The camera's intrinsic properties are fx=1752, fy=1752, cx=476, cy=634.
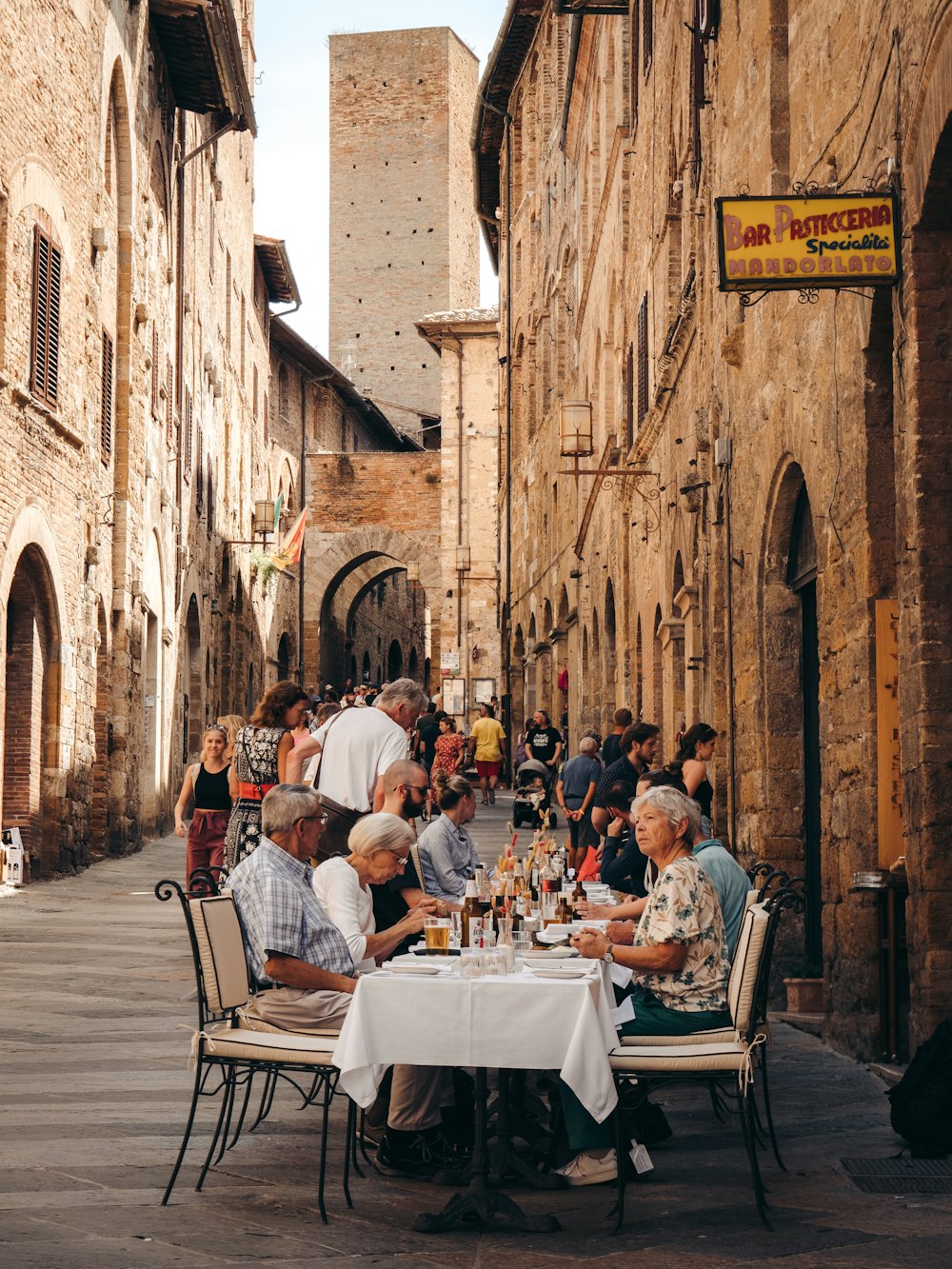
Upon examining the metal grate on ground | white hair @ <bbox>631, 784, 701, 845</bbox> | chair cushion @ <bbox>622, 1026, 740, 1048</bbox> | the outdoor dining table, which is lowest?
the metal grate on ground

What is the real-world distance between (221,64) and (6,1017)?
16.9 m

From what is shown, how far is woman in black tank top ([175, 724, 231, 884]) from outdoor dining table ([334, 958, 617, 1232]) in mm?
5791

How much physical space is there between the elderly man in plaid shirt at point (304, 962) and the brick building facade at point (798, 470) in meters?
2.03

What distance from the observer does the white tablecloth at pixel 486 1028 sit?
4.90 metres

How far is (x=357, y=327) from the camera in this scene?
5512cm

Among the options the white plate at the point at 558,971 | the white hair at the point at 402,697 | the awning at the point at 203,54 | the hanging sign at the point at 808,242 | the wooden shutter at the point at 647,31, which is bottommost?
the white plate at the point at 558,971

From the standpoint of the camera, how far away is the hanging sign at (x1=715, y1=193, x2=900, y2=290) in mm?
6781

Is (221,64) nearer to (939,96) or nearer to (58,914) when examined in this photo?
(58,914)

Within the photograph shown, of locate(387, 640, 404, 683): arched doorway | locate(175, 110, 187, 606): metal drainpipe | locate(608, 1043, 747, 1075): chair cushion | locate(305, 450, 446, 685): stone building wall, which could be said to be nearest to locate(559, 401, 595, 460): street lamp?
locate(175, 110, 187, 606): metal drainpipe

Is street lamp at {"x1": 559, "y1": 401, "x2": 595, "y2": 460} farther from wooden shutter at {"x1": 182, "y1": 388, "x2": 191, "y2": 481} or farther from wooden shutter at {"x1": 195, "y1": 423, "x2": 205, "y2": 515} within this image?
wooden shutter at {"x1": 195, "y1": 423, "x2": 205, "y2": 515}

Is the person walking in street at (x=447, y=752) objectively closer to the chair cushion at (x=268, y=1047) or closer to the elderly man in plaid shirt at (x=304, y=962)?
the elderly man in plaid shirt at (x=304, y=962)

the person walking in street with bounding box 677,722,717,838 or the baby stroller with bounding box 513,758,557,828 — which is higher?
the person walking in street with bounding box 677,722,717,838

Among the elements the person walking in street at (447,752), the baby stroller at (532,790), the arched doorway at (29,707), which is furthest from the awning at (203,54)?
the baby stroller at (532,790)

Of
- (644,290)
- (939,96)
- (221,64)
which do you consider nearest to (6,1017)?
(939,96)
